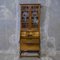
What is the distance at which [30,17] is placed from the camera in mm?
5137

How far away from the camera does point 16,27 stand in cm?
518

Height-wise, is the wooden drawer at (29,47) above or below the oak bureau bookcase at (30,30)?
below

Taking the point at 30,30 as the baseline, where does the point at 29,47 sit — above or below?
below

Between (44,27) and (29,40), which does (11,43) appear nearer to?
(29,40)

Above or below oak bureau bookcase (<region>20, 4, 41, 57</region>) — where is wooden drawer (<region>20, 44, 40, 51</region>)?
below

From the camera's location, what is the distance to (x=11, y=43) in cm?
519

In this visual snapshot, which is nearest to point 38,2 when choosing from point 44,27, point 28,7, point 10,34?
point 28,7

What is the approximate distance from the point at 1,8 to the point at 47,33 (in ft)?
3.82

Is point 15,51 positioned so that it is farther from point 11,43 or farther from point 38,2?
point 38,2

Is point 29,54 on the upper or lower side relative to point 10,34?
lower

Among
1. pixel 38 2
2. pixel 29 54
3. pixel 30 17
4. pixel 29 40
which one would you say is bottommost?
pixel 29 54

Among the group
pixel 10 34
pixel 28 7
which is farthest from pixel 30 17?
pixel 10 34

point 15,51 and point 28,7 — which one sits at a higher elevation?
point 28,7

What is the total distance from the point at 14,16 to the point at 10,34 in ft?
1.35
